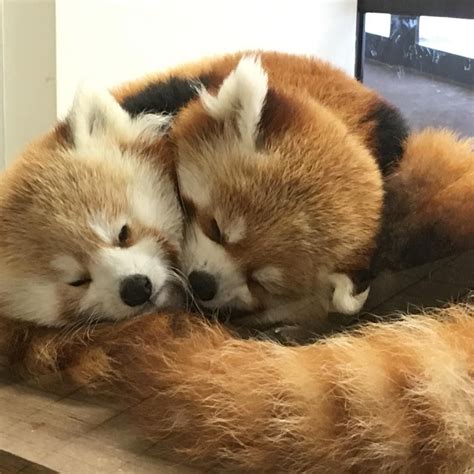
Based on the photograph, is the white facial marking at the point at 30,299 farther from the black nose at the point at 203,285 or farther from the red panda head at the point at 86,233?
the black nose at the point at 203,285

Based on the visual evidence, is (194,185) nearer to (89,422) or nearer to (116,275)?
(116,275)

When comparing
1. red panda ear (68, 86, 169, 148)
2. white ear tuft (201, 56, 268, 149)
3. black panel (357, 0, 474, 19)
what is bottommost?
red panda ear (68, 86, 169, 148)

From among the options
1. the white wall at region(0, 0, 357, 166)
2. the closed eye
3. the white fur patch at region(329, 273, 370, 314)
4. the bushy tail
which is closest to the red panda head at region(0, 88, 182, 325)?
the closed eye

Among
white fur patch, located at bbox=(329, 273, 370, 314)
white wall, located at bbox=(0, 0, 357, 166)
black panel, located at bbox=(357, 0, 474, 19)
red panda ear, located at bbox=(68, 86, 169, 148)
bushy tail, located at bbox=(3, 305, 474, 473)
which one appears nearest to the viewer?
bushy tail, located at bbox=(3, 305, 474, 473)

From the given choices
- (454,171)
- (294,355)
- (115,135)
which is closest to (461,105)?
(454,171)

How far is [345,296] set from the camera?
1.10 m

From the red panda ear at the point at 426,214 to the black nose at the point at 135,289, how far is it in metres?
0.32

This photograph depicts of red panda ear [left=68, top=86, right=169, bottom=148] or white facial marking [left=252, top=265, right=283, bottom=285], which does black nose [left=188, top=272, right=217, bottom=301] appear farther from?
red panda ear [left=68, top=86, right=169, bottom=148]

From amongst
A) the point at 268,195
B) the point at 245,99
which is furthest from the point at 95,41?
the point at 268,195

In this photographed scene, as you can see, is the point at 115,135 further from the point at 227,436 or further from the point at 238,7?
the point at 238,7

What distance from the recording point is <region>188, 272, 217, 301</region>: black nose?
1.17m

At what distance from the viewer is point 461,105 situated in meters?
2.64

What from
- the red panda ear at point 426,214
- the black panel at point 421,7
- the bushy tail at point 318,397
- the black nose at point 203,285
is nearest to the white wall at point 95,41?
the black panel at point 421,7

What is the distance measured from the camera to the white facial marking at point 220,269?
1168 mm
